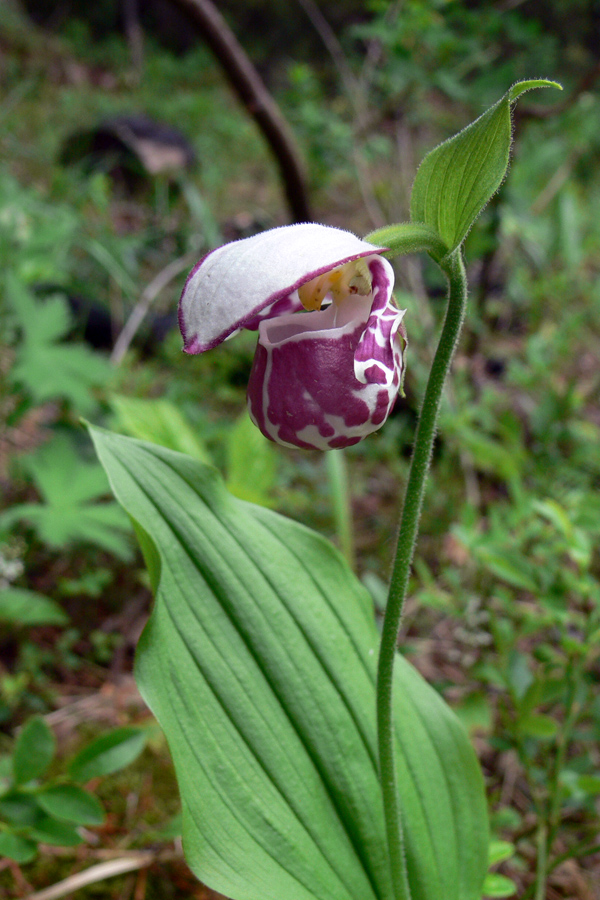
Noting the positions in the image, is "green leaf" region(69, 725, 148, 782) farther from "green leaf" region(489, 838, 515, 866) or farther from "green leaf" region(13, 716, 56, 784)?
"green leaf" region(489, 838, 515, 866)

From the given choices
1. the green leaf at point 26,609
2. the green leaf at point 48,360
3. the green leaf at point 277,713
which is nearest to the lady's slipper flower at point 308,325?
the green leaf at point 277,713

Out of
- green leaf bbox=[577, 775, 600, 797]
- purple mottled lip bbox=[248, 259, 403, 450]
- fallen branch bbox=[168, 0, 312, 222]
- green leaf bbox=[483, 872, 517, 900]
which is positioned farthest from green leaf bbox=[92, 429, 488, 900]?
fallen branch bbox=[168, 0, 312, 222]

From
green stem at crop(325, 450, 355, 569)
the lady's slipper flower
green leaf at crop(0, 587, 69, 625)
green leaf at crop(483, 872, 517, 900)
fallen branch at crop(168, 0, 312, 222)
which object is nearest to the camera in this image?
the lady's slipper flower

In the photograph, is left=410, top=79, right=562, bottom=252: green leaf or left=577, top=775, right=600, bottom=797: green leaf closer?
left=410, top=79, right=562, bottom=252: green leaf

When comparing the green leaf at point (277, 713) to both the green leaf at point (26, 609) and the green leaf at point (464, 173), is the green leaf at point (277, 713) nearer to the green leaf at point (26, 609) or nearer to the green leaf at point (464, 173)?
the green leaf at point (464, 173)

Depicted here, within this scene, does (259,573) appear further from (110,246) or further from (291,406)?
(110,246)

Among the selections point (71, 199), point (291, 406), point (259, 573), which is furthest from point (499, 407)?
point (71, 199)
